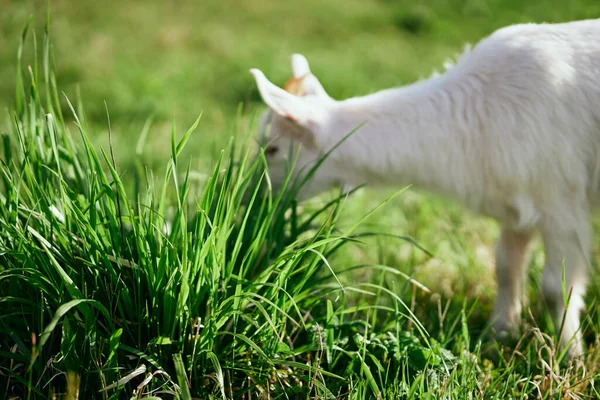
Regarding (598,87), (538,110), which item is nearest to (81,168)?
(538,110)

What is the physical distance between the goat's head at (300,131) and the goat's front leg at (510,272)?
82 cm

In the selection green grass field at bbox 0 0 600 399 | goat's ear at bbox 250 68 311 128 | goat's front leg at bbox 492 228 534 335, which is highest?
goat's ear at bbox 250 68 311 128

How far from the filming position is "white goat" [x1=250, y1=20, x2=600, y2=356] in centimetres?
245

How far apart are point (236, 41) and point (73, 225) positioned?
4583 millimetres

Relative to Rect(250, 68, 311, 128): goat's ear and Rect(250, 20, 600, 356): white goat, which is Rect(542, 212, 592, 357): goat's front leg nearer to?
Rect(250, 20, 600, 356): white goat

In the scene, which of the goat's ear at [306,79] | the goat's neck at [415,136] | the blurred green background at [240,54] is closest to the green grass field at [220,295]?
the blurred green background at [240,54]

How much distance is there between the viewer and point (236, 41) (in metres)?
6.28

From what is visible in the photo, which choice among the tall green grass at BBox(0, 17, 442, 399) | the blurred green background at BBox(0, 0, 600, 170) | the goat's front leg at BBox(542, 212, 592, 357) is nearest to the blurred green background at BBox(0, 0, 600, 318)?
the blurred green background at BBox(0, 0, 600, 170)

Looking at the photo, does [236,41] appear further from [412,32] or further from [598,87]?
[598,87]

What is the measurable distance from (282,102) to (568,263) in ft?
4.22

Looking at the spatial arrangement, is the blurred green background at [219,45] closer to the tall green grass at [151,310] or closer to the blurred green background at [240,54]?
the blurred green background at [240,54]

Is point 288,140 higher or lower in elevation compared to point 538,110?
lower

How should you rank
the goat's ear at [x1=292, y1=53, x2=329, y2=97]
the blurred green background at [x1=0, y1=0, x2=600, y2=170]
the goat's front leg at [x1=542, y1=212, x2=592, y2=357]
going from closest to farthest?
the goat's front leg at [x1=542, y1=212, x2=592, y2=357] < the goat's ear at [x1=292, y1=53, x2=329, y2=97] < the blurred green background at [x1=0, y1=0, x2=600, y2=170]

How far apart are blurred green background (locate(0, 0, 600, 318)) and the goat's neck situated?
70 centimetres
